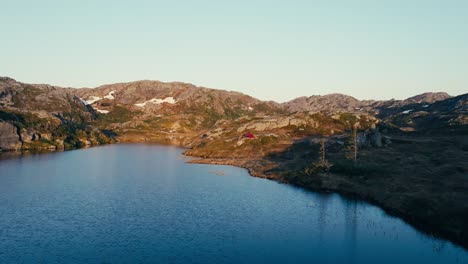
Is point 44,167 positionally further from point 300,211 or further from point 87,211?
point 300,211

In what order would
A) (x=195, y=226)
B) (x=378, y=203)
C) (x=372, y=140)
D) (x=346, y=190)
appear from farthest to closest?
(x=372, y=140)
(x=346, y=190)
(x=378, y=203)
(x=195, y=226)

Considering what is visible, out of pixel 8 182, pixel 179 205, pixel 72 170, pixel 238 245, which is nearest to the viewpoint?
pixel 238 245

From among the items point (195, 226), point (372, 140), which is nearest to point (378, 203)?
point (195, 226)

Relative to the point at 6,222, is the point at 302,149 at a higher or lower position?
higher

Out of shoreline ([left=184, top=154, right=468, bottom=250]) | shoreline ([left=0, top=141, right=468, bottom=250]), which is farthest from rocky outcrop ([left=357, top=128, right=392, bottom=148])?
shoreline ([left=184, top=154, right=468, bottom=250])

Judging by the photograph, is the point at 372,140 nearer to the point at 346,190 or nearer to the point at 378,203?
the point at 346,190

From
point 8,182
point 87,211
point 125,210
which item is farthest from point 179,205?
point 8,182

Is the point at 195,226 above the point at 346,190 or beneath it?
beneath

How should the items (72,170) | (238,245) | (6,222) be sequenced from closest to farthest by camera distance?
(238,245)
(6,222)
(72,170)
